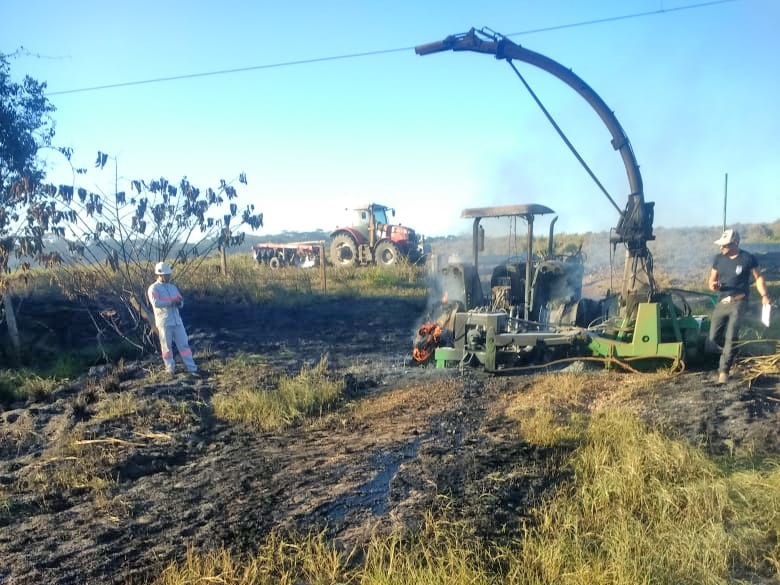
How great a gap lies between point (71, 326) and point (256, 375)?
5.22 m

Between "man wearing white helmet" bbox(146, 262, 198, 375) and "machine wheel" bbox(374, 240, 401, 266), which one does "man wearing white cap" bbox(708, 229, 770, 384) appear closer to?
"man wearing white helmet" bbox(146, 262, 198, 375)

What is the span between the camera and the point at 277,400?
6590 mm

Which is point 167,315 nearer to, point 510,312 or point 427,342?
point 427,342

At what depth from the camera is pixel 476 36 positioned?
8219 mm

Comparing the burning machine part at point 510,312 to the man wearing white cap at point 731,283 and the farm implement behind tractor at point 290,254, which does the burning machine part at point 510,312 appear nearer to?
the man wearing white cap at point 731,283

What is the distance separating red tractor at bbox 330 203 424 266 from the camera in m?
21.1

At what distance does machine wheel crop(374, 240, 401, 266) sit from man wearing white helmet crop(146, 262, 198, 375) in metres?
12.7

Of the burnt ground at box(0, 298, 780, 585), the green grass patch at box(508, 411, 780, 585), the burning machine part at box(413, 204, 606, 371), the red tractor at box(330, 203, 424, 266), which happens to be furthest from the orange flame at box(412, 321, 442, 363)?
the red tractor at box(330, 203, 424, 266)

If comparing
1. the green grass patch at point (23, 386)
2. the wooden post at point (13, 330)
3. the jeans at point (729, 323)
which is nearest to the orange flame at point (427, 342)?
the jeans at point (729, 323)

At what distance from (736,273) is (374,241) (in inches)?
634

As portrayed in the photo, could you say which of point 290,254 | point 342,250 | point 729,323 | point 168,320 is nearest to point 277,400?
point 168,320

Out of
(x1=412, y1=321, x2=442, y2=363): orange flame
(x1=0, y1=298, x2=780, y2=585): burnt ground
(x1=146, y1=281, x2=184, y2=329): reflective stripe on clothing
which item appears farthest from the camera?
(x1=412, y1=321, x2=442, y2=363): orange flame

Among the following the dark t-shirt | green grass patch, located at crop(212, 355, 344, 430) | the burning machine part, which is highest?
the dark t-shirt

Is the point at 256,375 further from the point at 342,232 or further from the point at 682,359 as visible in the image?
the point at 342,232
